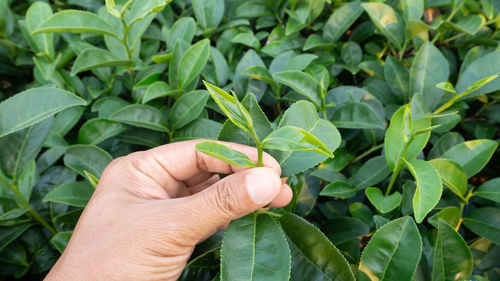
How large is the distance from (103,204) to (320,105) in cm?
76

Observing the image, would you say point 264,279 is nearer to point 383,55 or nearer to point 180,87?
point 180,87

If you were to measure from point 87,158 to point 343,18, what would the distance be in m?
1.13

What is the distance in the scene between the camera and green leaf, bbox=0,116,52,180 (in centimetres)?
123

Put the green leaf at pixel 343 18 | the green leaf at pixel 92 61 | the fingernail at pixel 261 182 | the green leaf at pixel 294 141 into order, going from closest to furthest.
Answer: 1. the green leaf at pixel 294 141
2. the fingernail at pixel 261 182
3. the green leaf at pixel 92 61
4. the green leaf at pixel 343 18

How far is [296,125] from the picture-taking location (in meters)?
0.96

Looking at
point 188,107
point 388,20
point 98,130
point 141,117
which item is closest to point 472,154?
point 388,20

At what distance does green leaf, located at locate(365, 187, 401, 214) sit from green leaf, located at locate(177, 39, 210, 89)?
0.73 m

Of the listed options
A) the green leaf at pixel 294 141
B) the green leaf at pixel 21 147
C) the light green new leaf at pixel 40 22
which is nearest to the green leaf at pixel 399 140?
the green leaf at pixel 294 141

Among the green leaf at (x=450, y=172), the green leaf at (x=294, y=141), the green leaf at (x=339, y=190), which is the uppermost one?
the green leaf at (x=294, y=141)

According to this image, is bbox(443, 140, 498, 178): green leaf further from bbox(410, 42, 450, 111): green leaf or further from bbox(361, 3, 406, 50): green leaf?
bbox(361, 3, 406, 50): green leaf

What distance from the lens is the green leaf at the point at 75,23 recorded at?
123cm

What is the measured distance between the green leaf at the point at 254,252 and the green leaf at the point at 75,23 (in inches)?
34.7

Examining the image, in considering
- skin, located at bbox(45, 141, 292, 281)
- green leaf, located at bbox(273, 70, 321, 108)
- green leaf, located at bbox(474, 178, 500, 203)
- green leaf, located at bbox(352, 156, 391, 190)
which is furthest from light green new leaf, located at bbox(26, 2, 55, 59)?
green leaf, located at bbox(474, 178, 500, 203)

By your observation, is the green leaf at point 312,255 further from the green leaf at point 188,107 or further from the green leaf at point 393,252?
the green leaf at point 188,107
